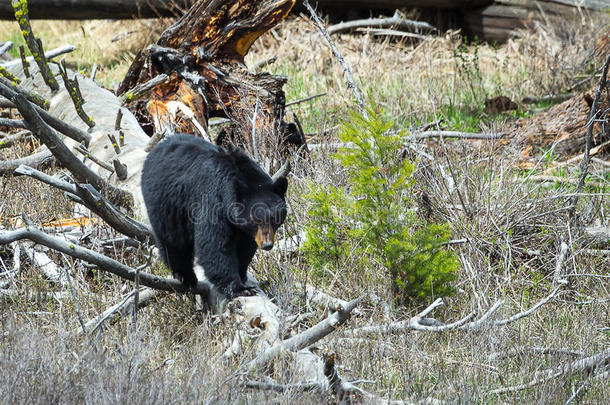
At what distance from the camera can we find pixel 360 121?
477 centimetres

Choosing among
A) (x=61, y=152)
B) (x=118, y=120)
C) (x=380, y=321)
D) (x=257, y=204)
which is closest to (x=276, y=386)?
(x=257, y=204)

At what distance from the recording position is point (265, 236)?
4.28 meters

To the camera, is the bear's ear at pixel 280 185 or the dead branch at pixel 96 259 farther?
the bear's ear at pixel 280 185

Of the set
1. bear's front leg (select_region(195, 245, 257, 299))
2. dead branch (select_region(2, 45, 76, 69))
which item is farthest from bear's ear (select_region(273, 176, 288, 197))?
dead branch (select_region(2, 45, 76, 69))

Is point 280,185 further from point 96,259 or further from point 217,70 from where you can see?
point 217,70

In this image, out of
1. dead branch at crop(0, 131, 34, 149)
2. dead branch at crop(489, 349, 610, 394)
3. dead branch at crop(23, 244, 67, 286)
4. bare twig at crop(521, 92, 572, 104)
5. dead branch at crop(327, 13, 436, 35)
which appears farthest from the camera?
dead branch at crop(327, 13, 436, 35)

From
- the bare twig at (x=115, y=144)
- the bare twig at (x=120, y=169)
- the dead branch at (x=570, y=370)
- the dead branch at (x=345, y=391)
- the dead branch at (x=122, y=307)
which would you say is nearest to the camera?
the dead branch at (x=345, y=391)

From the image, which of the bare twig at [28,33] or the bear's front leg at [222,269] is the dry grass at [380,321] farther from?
the bare twig at [28,33]

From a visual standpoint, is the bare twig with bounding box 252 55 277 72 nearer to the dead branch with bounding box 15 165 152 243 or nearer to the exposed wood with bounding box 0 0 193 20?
the exposed wood with bounding box 0 0 193 20

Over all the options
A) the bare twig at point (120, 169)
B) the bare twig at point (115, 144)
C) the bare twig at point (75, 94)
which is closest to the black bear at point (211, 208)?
the bare twig at point (120, 169)

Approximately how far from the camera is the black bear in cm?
433

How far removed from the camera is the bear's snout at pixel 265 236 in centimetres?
425

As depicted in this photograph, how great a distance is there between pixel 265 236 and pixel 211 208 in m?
0.40

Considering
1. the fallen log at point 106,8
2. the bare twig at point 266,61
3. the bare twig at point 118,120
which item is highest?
the fallen log at point 106,8
